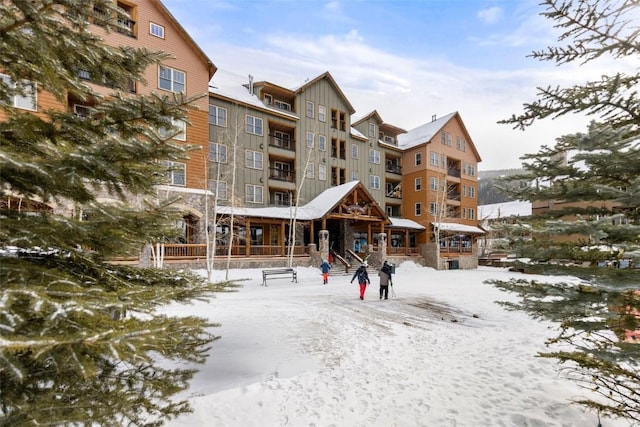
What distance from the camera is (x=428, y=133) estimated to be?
34.4 meters

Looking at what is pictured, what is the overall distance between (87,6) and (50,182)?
1.62 meters

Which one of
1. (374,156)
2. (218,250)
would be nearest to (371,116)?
(374,156)

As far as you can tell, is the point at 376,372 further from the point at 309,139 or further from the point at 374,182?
the point at 374,182

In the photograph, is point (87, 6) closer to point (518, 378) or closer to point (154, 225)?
point (154, 225)

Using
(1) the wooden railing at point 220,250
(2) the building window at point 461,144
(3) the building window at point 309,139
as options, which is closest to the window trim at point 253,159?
(3) the building window at point 309,139

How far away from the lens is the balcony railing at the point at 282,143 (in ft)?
87.7

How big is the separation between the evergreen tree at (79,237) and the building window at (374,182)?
1156 inches

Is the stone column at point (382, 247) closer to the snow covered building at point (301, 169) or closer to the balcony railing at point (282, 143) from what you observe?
the snow covered building at point (301, 169)

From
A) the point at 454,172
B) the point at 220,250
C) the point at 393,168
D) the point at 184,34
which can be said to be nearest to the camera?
the point at 184,34

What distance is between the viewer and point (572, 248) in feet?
11.8

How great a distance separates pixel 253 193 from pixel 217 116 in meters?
6.27

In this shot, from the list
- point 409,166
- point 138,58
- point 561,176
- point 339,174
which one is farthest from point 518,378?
point 409,166

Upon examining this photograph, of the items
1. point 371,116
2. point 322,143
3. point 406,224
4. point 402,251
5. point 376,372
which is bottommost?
point 376,372

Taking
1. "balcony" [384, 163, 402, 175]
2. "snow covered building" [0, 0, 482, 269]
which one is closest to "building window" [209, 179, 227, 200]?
"snow covered building" [0, 0, 482, 269]
